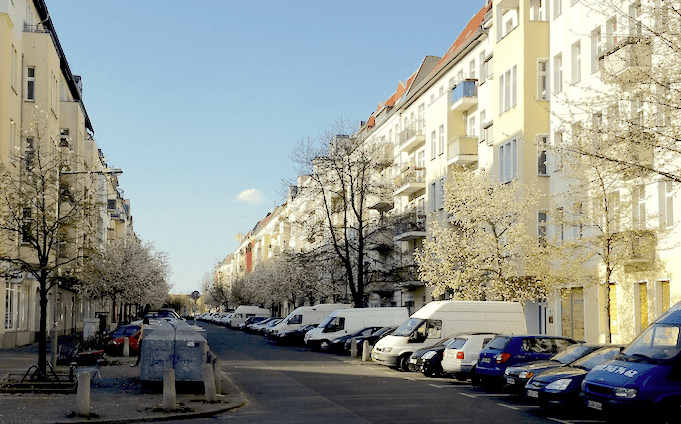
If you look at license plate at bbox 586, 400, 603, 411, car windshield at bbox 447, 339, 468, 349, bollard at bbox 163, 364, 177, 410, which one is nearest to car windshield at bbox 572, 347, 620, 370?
license plate at bbox 586, 400, 603, 411

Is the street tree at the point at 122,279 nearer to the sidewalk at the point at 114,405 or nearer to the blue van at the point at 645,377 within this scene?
the sidewalk at the point at 114,405

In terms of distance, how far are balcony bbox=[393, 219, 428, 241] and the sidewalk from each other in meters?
32.8

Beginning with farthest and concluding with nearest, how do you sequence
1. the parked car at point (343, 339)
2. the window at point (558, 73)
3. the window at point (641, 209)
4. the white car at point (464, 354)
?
the parked car at point (343, 339), the window at point (558, 73), the window at point (641, 209), the white car at point (464, 354)

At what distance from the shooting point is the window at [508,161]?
36531mm

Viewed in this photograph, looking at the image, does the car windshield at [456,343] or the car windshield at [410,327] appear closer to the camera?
the car windshield at [456,343]

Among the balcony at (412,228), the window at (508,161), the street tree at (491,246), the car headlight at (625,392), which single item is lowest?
the car headlight at (625,392)

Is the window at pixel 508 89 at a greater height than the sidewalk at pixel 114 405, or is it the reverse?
the window at pixel 508 89

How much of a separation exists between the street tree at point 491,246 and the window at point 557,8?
7039 mm

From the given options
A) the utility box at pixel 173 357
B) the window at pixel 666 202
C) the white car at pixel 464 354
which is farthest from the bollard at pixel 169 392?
the window at pixel 666 202

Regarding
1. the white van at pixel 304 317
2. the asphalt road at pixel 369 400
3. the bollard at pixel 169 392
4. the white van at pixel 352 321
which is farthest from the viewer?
the white van at pixel 304 317

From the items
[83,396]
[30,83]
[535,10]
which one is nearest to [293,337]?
[30,83]

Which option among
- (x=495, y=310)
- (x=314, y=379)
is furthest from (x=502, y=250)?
(x=314, y=379)

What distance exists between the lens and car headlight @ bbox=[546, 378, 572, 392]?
625 inches

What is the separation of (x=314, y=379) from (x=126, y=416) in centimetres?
932
